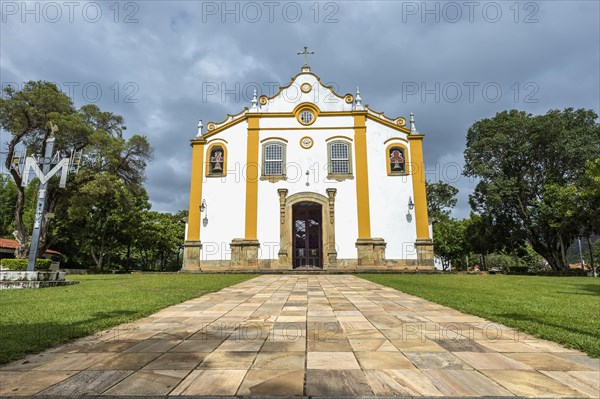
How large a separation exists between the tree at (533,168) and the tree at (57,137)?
74.2ft

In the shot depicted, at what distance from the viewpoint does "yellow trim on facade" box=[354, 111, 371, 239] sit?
1995 centimetres

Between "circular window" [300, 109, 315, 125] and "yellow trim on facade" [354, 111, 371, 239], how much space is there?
2.62 m

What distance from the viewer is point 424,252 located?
19453 mm

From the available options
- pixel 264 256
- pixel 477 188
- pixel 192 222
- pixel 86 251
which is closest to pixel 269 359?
pixel 264 256

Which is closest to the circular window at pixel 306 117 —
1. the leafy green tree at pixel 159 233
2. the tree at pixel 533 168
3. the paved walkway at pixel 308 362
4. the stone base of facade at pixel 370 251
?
the stone base of facade at pixel 370 251

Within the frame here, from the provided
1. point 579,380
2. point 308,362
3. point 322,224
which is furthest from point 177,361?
point 322,224

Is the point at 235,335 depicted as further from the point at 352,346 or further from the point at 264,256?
the point at 264,256

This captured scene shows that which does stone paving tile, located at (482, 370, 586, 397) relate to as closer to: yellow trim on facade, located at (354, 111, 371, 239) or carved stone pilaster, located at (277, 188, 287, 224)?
yellow trim on facade, located at (354, 111, 371, 239)

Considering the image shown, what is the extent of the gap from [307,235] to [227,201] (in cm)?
503

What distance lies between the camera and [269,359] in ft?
10.3

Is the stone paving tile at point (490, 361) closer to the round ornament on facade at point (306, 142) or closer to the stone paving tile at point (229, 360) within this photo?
the stone paving tile at point (229, 360)

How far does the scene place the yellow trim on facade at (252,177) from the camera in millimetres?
20047

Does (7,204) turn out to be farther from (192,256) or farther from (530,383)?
(530,383)

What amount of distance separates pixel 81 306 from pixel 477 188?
979 inches
